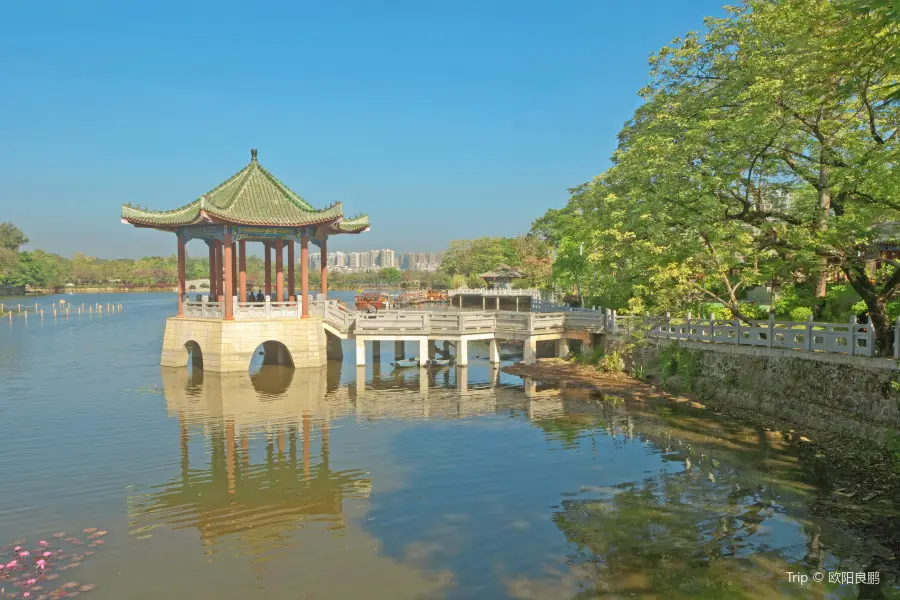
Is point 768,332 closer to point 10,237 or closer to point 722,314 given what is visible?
point 722,314

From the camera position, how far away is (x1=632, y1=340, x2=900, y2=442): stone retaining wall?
13672 millimetres

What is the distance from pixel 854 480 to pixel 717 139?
10.4 meters

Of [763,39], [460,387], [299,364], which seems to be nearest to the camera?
[763,39]

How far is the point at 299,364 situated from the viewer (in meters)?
26.8

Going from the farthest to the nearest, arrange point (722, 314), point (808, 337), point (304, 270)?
point (304, 270)
point (722, 314)
point (808, 337)

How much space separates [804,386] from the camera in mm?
16203

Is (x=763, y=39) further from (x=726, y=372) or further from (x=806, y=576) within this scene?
(x=806, y=576)

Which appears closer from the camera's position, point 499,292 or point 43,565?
point 43,565

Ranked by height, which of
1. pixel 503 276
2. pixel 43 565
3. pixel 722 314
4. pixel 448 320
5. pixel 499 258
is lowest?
pixel 43 565

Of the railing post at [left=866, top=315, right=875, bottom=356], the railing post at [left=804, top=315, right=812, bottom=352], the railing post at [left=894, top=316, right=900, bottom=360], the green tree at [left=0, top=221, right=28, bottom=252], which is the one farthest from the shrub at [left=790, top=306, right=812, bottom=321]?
the green tree at [left=0, top=221, right=28, bottom=252]

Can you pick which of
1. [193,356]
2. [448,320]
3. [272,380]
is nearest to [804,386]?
[448,320]

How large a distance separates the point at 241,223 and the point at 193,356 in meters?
8.61

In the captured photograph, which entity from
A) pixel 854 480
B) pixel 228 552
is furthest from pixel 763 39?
pixel 228 552

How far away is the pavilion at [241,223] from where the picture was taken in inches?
1015
